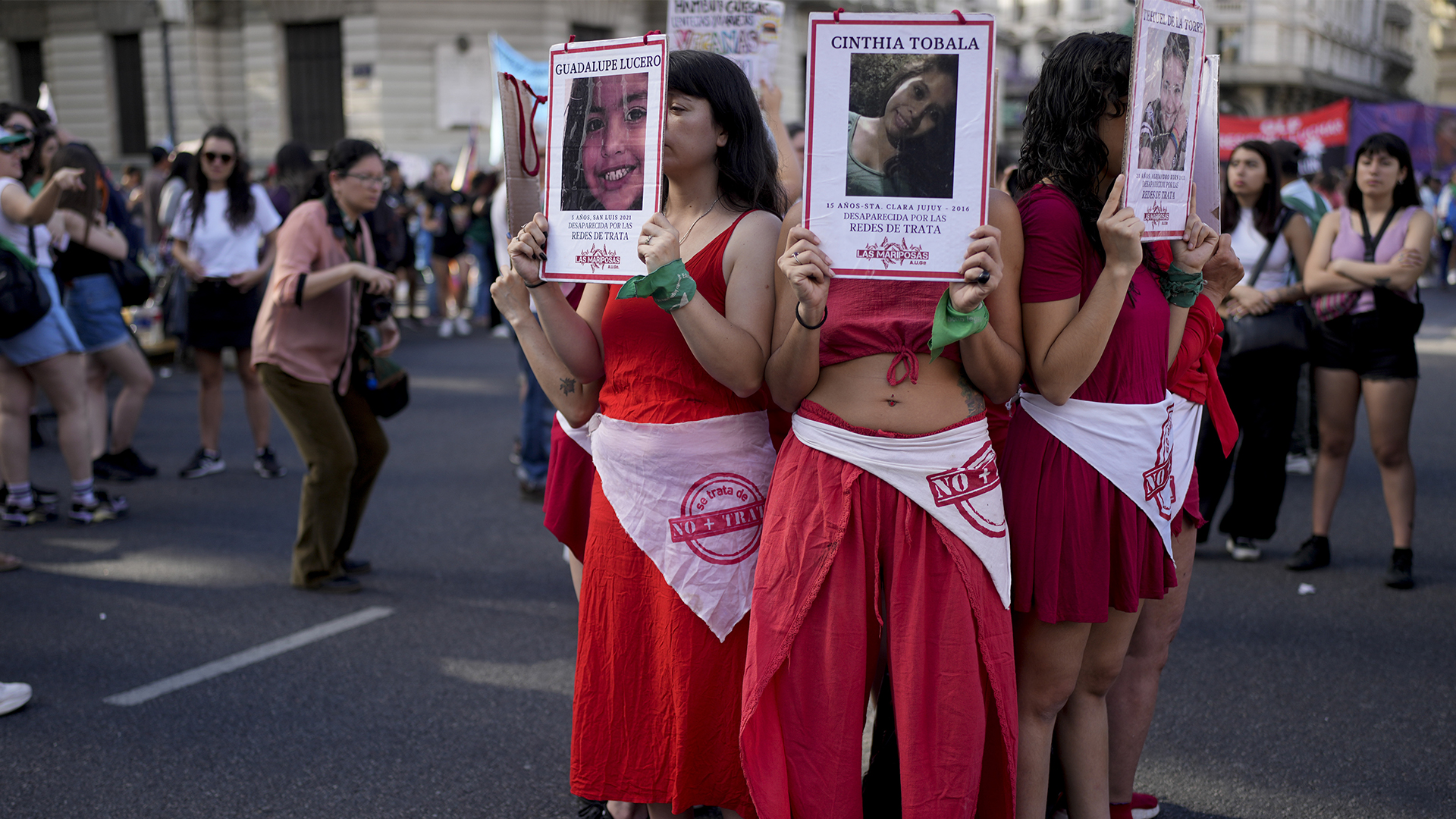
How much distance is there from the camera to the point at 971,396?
230cm

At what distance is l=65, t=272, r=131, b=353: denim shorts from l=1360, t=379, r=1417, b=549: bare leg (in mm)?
6571

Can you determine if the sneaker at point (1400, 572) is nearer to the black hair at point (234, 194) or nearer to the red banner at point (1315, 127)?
the black hair at point (234, 194)

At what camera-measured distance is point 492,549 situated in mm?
5645

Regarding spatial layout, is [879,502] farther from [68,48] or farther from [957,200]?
[68,48]

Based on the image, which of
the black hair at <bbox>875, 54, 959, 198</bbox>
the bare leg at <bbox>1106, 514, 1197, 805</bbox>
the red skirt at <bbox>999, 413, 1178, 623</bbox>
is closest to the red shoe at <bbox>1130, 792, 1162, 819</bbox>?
the bare leg at <bbox>1106, 514, 1197, 805</bbox>

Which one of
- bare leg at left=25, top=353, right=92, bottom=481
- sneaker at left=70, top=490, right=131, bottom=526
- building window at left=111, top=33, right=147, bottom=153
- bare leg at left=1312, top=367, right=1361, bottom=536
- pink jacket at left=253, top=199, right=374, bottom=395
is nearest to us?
pink jacket at left=253, top=199, right=374, bottom=395

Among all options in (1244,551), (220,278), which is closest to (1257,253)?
(1244,551)

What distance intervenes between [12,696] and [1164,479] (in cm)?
353

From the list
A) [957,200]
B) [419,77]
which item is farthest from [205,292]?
[419,77]

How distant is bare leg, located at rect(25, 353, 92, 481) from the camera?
5781 mm

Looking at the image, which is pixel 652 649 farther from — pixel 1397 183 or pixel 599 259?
pixel 1397 183

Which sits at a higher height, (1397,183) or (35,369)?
(1397,183)

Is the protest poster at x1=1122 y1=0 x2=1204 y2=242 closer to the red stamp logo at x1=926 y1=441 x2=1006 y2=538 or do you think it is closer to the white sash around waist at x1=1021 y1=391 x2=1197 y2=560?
the white sash around waist at x1=1021 y1=391 x2=1197 y2=560

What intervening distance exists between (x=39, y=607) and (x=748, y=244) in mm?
3912
